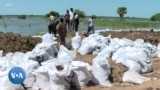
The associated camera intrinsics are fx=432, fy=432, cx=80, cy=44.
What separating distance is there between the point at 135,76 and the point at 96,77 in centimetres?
77

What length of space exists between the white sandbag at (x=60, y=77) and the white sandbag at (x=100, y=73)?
0.82 m

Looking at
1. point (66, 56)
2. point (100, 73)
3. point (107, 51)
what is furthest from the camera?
point (107, 51)

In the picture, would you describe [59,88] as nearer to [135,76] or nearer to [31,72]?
[31,72]

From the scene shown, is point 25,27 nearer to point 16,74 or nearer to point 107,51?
point 107,51

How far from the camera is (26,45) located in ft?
40.0

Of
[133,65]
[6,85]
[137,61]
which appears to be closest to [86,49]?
[137,61]

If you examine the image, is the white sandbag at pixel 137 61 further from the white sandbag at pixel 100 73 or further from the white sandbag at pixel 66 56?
the white sandbag at pixel 66 56

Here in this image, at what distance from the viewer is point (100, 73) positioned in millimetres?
8109

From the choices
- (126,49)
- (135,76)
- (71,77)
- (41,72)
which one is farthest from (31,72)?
(126,49)

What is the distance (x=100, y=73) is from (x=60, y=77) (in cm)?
108

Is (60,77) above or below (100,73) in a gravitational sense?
above

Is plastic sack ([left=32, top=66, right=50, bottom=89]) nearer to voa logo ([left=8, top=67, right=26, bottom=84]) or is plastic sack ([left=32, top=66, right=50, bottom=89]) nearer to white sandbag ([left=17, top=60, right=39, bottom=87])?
white sandbag ([left=17, top=60, right=39, bottom=87])

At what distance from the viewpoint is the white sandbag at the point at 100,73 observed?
8.06m

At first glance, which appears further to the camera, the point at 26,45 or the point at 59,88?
the point at 26,45
